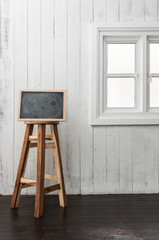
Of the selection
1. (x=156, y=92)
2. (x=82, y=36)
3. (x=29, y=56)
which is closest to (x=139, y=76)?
(x=156, y=92)

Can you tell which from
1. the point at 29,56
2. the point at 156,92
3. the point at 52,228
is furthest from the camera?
the point at 156,92

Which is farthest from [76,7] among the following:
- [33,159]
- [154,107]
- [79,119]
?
[33,159]

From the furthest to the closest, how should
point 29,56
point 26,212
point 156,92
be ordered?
point 156,92 → point 29,56 → point 26,212

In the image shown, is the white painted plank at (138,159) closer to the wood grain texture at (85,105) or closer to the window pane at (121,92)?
the window pane at (121,92)

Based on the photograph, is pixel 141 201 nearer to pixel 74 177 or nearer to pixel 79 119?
pixel 74 177

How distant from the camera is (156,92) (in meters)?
2.86

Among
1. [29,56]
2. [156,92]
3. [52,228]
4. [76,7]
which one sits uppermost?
[76,7]

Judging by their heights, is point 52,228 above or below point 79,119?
below

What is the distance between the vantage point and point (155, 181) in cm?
275

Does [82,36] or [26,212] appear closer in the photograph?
[26,212]

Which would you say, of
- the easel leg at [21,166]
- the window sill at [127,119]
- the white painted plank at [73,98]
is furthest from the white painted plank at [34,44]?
the window sill at [127,119]

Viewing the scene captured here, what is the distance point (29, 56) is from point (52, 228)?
163 centimetres

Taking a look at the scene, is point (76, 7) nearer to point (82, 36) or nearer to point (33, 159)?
point (82, 36)

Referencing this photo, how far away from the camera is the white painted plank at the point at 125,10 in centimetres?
272
